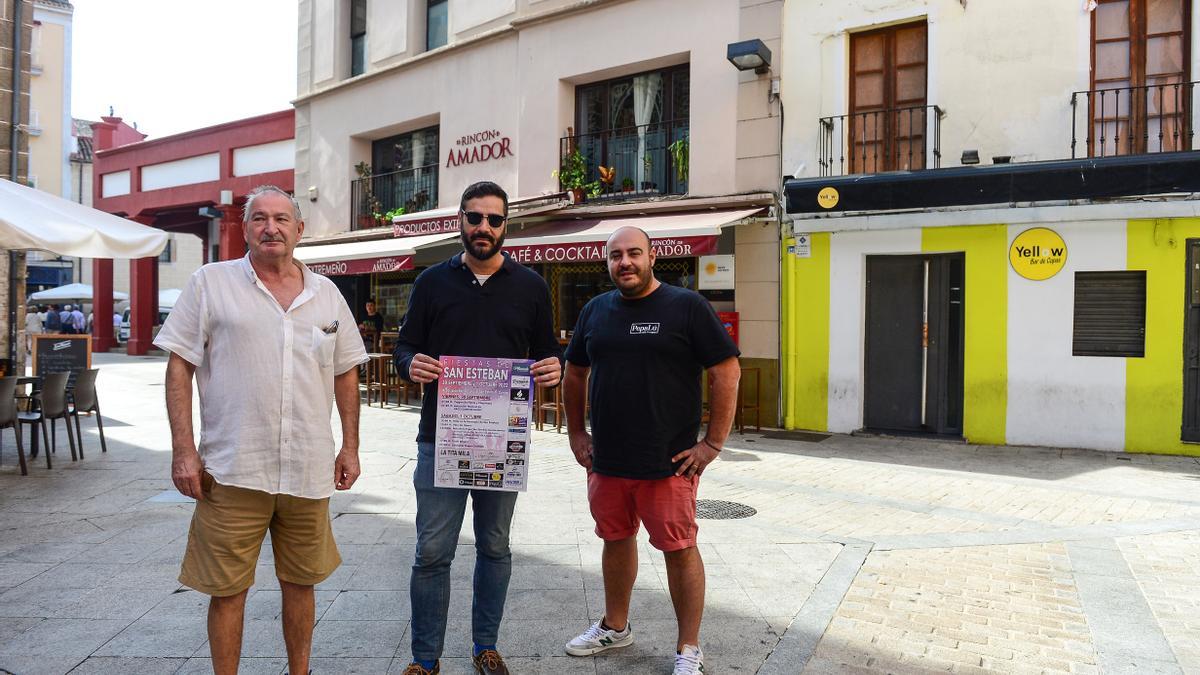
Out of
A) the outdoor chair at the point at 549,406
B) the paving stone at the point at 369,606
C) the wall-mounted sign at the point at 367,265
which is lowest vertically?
the paving stone at the point at 369,606

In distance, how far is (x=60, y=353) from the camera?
37.9 feet

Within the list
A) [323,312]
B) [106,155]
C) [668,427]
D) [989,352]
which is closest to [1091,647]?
[668,427]

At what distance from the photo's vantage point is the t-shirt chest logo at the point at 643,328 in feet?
10.9

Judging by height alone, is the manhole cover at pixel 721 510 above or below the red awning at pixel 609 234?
below

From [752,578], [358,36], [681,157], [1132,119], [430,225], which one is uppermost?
[358,36]

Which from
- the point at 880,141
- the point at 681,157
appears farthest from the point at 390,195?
the point at 880,141

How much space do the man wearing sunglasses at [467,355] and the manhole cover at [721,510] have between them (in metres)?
3.19

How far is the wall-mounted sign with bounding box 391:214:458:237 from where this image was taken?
12.6 metres

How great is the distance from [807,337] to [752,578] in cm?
667

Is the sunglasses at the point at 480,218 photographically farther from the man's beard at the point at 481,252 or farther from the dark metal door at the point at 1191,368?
the dark metal door at the point at 1191,368

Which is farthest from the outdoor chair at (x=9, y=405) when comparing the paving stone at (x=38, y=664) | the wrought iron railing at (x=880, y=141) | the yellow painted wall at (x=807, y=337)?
the wrought iron railing at (x=880, y=141)

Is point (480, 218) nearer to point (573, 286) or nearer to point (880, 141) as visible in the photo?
point (880, 141)

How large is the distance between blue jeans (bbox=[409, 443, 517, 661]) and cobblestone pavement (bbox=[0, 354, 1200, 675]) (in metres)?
0.27

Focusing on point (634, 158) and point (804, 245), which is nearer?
point (804, 245)
